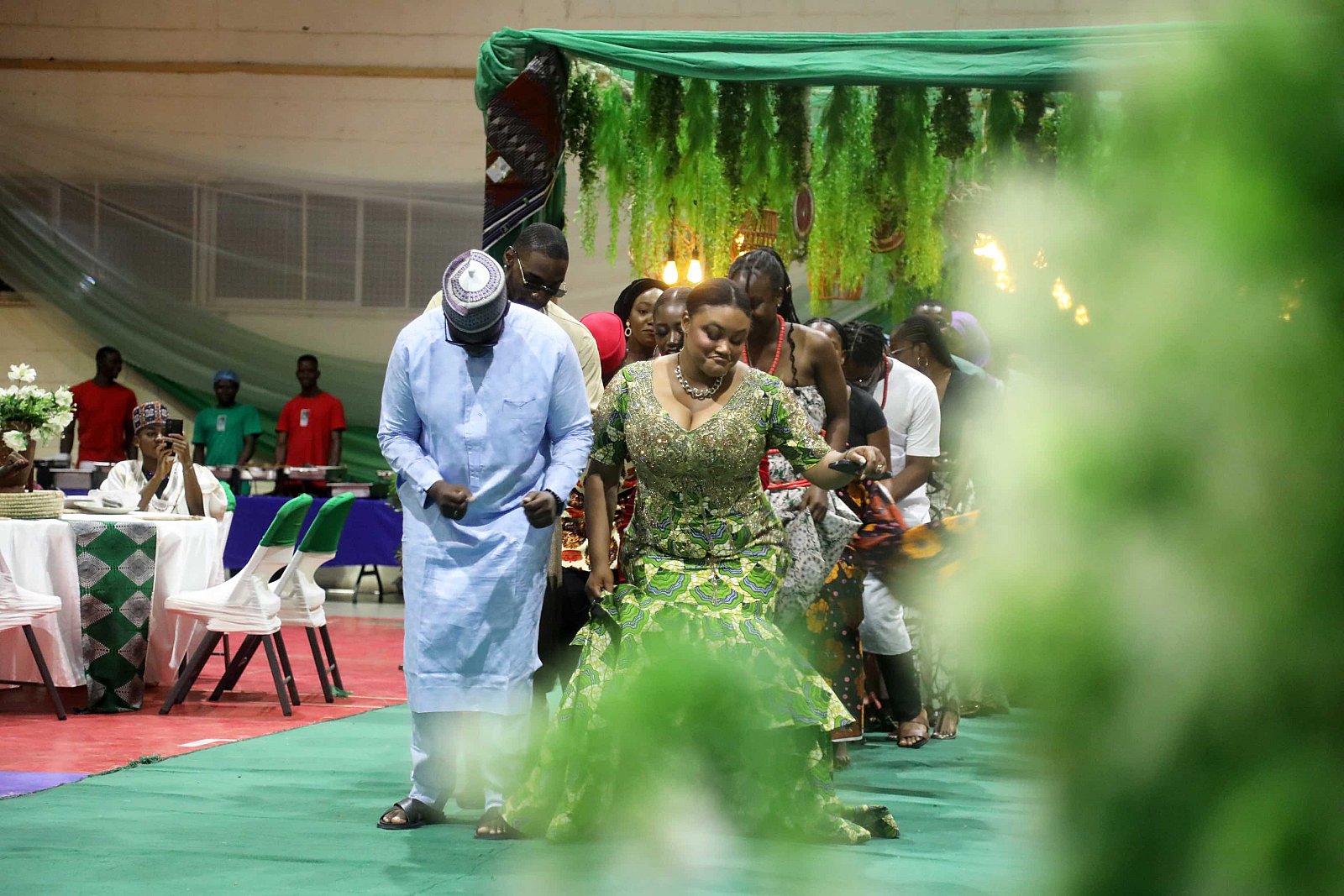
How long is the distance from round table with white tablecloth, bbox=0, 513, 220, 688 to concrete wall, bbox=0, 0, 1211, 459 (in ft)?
18.9

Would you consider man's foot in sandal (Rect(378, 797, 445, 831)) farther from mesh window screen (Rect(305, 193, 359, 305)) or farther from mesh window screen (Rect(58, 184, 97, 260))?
mesh window screen (Rect(58, 184, 97, 260))

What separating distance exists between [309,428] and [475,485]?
25.8ft

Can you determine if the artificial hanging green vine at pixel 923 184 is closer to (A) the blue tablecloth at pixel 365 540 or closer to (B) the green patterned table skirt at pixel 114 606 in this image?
(B) the green patterned table skirt at pixel 114 606

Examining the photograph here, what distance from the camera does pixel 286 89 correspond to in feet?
40.4

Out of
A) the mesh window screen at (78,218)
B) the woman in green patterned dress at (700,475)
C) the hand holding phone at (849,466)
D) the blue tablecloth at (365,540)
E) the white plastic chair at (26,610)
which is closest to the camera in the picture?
the hand holding phone at (849,466)

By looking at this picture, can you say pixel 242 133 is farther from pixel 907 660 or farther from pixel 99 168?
pixel 907 660

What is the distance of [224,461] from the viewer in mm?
11172

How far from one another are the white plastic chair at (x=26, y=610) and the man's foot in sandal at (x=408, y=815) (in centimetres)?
238

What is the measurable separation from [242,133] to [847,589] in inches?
340

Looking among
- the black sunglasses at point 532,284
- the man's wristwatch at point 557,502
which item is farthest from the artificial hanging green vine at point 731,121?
the man's wristwatch at point 557,502

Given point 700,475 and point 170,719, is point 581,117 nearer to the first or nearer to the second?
point 700,475

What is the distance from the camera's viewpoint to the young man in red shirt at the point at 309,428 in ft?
36.8

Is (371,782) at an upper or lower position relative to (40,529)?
lower

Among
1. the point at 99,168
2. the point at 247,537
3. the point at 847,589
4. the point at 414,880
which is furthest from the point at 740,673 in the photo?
the point at 99,168
